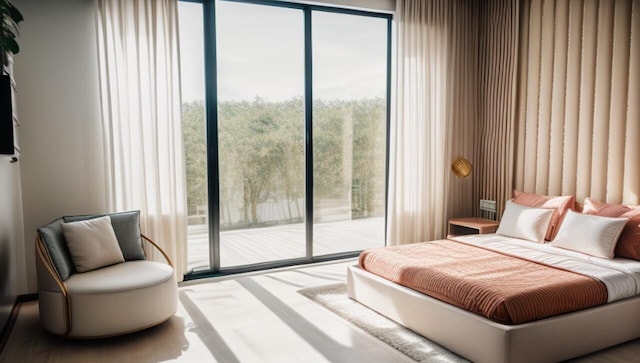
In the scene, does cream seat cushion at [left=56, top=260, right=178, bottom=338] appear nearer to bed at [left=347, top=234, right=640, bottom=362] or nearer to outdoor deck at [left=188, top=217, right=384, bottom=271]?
outdoor deck at [left=188, top=217, right=384, bottom=271]

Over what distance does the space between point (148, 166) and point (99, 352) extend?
1.66 m

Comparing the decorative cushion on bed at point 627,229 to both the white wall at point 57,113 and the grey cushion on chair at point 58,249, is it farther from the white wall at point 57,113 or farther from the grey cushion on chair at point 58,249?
the white wall at point 57,113

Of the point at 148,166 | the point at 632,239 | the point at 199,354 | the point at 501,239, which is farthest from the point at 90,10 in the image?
the point at 632,239

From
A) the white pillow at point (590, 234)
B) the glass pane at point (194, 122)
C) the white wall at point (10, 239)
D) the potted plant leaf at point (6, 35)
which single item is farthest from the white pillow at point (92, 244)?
the white pillow at point (590, 234)

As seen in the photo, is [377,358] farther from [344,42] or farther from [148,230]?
[344,42]

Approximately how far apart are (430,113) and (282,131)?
5.54ft

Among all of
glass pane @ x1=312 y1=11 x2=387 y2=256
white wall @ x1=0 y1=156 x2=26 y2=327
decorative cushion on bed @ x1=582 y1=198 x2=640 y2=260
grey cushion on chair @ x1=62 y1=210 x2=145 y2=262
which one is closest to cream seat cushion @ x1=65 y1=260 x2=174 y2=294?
grey cushion on chair @ x1=62 y1=210 x2=145 y2=262

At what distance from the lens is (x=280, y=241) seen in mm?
4980

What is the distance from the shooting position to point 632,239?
11.6 ft

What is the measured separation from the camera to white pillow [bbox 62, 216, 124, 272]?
3.33 metres

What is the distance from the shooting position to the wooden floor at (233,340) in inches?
113

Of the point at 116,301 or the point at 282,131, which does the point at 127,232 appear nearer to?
the point at 116,301

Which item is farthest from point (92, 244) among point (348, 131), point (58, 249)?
point (348, 131)

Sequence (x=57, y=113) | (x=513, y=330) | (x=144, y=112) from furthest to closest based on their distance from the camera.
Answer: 1. (x=144, y=112)
2. (x=57, y=113)
3. (x=513, y=330)
